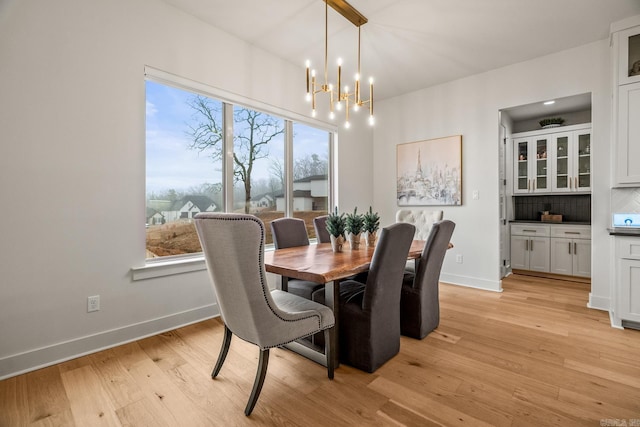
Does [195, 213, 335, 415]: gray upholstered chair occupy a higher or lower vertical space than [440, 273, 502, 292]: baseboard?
higher

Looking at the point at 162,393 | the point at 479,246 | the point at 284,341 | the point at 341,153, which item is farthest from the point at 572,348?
the point at 341,153

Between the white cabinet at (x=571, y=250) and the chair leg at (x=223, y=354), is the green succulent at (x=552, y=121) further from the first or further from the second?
the chair leg at (x=223, y=354)

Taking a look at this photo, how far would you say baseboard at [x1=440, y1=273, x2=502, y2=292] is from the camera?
3.87 meters

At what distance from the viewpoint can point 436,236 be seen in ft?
7.88

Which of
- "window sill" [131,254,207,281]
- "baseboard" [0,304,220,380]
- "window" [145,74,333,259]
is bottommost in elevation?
"baseboard" [0,304,220,380]

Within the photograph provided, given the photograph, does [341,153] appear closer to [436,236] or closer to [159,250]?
[436,236]

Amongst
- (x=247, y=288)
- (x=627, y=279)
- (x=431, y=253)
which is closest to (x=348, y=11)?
(x=431, y=253)

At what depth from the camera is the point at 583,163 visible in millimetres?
4371

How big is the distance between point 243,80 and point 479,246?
357 cm

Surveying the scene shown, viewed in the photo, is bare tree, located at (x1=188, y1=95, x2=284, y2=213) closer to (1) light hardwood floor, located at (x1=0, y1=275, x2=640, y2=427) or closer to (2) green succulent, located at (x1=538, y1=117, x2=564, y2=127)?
(1) light hardwood floor, located at (x1=0, y1=275, x2=640, y2=427)

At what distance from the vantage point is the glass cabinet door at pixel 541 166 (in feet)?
15.4

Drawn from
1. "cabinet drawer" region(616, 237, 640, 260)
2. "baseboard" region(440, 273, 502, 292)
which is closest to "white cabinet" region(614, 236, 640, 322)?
"cabinet drawer" region(616, 237, 640, 260)

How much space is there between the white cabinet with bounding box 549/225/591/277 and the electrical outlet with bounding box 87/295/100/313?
5.59 metres

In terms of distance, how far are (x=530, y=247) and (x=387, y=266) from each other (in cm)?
400
